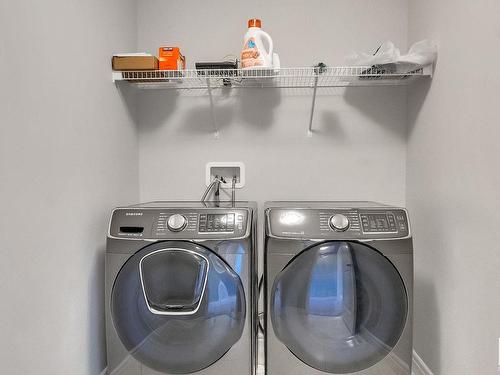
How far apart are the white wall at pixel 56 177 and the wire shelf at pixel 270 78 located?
0.77ft

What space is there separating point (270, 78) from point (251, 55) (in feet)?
0.65

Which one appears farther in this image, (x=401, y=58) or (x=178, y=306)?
(x=401, y=58)

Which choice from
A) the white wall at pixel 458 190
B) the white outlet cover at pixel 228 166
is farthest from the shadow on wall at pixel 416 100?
the white outlet cover at pixel 228 166

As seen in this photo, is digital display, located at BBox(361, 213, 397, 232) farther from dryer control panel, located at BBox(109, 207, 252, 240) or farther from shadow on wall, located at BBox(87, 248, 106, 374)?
shadow on wall, located at BBox(87, 248, 106, 374)

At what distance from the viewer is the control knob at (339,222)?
1.51 meters

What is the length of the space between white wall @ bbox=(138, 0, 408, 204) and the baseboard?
33.2 inches

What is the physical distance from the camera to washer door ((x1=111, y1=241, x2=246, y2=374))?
1486 mm

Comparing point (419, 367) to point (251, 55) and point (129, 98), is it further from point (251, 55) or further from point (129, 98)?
point (129, 98)

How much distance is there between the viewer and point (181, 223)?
152 centimetres

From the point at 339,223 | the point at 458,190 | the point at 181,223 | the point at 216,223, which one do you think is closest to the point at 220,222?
the point at 216,223

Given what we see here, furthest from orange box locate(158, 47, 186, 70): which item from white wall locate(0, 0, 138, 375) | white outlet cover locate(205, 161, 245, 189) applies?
white outlet cover locate(205, 161, 245, 189)

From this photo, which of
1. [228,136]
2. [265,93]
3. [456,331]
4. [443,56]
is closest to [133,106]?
[228,136]

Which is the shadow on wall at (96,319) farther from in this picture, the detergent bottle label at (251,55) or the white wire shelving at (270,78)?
the detergent bottle label at (251,55)

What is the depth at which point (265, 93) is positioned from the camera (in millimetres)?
2186
